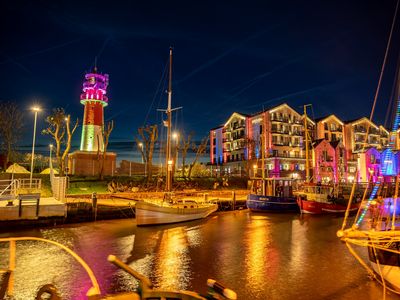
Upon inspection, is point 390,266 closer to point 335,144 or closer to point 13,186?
point 13,186

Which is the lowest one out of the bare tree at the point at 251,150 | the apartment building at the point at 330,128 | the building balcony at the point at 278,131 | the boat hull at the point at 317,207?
the boat hull at the point at 317,207

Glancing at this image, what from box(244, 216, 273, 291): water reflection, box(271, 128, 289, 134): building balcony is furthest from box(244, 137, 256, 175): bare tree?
box(244, 216, 273, 291): water reflection

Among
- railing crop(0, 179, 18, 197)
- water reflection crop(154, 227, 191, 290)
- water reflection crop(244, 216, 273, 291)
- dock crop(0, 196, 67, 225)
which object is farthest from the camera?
railing crop(0, 179, 18, 197)

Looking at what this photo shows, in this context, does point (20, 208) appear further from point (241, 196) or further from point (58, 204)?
point (241, 196)

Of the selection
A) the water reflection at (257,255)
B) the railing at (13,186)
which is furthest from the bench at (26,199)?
the water reflection at (257,255)

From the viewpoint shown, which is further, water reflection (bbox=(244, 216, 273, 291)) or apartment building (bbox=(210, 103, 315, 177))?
apartment building (bbox=(210, 103, 315, 177))

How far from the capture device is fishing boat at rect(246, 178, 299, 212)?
33.7 metres

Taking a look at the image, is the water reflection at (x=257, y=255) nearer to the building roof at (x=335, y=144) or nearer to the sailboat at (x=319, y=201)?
the sailboat at (x=319, y=201)

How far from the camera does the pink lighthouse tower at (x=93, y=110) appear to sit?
155 ft

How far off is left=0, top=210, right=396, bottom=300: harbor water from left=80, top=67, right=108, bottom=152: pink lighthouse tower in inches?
994

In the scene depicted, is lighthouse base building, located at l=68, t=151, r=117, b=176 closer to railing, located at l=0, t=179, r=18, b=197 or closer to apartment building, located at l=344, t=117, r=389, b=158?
railing, located at l=0, t=179, r=18, b=197

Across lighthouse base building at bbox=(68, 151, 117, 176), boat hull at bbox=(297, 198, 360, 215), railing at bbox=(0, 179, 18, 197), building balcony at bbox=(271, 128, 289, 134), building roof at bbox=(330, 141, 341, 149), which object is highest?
building balcony at bbox=(271, 128, 289, 134)

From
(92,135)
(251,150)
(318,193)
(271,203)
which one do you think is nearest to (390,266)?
(271,203)

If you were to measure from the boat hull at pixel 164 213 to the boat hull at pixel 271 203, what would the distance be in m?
8.08
